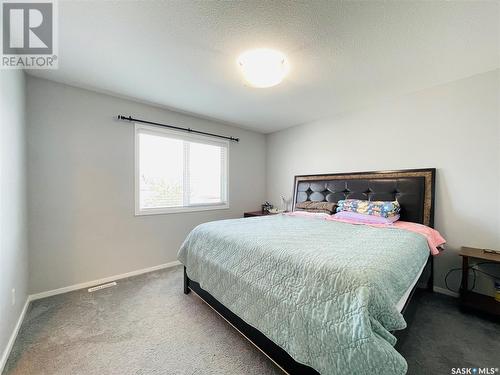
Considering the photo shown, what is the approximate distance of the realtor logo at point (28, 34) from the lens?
1422mm

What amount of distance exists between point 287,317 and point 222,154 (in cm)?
309

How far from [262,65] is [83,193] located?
8.25ft

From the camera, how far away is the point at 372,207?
2.57 m

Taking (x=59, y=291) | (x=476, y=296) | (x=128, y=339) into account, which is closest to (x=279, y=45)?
(x=128, y=339)

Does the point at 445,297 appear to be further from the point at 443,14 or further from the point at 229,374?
the point at 443,14

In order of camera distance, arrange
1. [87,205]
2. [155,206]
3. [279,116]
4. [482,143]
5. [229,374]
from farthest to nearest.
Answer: [279,116] → [155,206] → [87,205] → [482,143] → [229,374]

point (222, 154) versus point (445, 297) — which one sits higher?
point (222, 154)

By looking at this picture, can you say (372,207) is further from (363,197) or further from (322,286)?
(322,286)

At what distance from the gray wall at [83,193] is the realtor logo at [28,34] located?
0.48 metres

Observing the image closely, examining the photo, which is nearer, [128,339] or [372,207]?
[128,339]

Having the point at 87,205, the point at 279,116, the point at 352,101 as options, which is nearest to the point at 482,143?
the point at 352,101

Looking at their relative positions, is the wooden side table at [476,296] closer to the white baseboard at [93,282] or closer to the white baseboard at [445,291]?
the white baseboard at [445,291]

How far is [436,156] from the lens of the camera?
2.48m

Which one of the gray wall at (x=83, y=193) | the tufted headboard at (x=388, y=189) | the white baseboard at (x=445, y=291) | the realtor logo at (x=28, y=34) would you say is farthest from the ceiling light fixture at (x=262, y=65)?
the white baseboard at (x=445, y=291)
